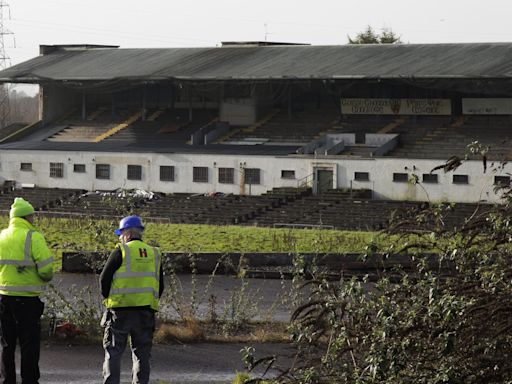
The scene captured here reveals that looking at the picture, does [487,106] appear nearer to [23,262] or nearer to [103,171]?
[103,171]

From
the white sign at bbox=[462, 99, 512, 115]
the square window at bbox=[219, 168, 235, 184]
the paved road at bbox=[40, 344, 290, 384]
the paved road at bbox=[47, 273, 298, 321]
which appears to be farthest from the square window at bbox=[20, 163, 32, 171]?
the paved road at bbox=[40, 344, 290, 384]

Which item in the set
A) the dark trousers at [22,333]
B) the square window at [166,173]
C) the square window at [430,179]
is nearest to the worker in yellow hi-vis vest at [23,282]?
the dark trousers at [22,333]

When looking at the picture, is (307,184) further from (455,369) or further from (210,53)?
(455,369)

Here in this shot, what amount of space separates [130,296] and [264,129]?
47.8 m

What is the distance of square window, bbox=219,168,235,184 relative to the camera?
55.1m

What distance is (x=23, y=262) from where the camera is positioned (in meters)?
12.9

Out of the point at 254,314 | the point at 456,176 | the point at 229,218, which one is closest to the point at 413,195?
the point at 456,176

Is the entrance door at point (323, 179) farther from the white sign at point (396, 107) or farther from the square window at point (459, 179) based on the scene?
the white sign at point (396, 107)

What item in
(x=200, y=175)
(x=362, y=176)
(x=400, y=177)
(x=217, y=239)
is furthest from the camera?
(x=200, y=175)

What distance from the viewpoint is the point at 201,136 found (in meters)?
60.4

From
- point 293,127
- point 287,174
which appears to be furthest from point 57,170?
point 287,174

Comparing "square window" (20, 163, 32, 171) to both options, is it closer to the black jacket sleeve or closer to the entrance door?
the entrance door

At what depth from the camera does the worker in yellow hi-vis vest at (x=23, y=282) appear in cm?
1290

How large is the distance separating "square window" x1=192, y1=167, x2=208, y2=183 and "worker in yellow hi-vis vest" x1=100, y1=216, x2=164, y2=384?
142 ft
